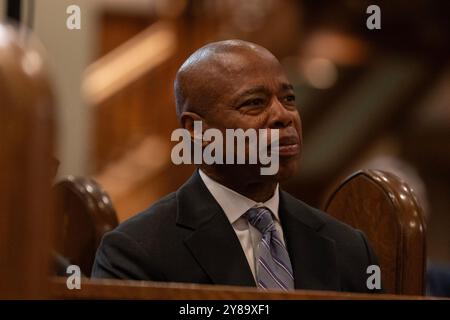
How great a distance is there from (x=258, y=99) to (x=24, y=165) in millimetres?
1012

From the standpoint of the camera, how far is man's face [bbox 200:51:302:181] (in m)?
1.98

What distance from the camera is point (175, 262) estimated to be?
6.39 feet

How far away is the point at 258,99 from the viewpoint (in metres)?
1.99

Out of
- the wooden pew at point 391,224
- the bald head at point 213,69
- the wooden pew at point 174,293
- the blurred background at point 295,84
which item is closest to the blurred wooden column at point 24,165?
the wooden pew at point 174,293

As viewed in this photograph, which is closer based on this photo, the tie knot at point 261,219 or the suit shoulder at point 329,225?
the tie knot at point 261,219

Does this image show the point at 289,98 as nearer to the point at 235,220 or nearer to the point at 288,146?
the point at 288,146

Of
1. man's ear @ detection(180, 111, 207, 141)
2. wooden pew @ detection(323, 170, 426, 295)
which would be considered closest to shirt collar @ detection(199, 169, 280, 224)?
man's ear @ detection(180, 111, 207, 141)

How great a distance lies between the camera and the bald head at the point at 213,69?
2010 millimetres

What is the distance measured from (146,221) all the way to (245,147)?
245 millimetres

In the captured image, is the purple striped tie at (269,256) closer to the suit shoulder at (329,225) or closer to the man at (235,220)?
the man at (235,220)

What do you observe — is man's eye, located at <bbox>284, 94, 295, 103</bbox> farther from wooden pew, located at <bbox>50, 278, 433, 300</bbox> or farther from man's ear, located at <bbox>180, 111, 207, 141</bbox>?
wooden pew, located at <bbox>50, 278, 433, 300</bbox>

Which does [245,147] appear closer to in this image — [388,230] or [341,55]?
[388,230]
